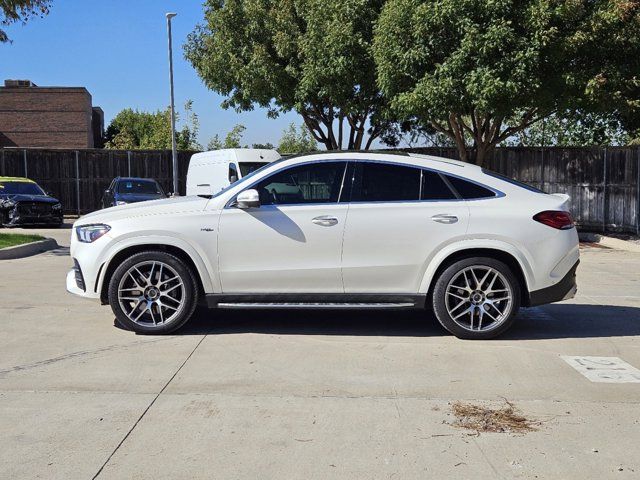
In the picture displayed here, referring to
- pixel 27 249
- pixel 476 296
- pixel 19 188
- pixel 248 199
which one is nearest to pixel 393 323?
pixel 476 296

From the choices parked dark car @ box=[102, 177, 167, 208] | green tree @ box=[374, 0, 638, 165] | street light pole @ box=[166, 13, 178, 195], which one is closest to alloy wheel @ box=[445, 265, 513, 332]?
green tree @ box=[374, 0, 638, 165]

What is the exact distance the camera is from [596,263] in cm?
1328

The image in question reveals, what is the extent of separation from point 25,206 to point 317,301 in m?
16.5

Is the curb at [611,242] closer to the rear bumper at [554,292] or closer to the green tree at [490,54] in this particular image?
the green tree at [490,54]

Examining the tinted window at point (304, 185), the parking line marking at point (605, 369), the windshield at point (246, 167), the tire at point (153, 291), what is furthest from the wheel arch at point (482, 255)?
the windshield at point (246, 167)

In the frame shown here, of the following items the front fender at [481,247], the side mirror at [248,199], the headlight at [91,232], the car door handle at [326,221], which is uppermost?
the side mirror at [248,199]

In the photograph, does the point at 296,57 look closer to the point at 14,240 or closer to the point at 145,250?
the point at 14,240

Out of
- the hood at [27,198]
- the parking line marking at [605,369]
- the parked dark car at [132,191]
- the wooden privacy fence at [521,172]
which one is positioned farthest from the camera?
the hood at [27,198]

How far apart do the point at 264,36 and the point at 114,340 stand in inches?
700

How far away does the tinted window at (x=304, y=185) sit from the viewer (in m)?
6.80

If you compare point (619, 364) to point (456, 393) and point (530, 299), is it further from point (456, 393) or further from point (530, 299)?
point (456, 393)

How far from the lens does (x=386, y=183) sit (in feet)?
22.4

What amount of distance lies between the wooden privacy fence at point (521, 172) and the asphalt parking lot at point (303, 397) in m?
12.1

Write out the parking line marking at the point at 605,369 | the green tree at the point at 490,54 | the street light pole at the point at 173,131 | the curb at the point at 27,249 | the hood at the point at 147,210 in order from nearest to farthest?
1. the parking line marking at the point at 605,369
2. the hood at the point at 147,210
3. the curb at the point at 27,249
4. the green tree at the point at 490,54
5. the street light pole at the point at 173,131
